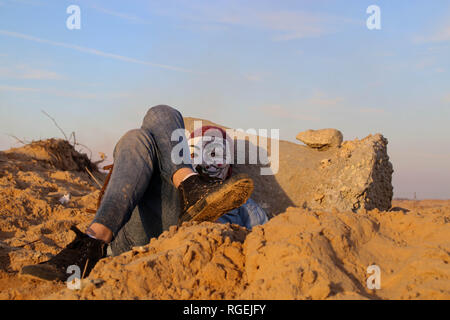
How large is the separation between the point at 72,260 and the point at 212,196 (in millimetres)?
743

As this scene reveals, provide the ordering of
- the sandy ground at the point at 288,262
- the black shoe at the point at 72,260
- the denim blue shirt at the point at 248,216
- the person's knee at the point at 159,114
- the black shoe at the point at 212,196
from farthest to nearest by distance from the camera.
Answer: the denim blue shirt at the point at 248,216
the person's knee at the point at 159,114
the black shoe at the point at 212,196
the black shoe at the point at 72,260
the sandy ground at the point at 288,262

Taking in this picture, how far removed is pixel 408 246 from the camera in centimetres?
164

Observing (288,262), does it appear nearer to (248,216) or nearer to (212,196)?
(212,196)

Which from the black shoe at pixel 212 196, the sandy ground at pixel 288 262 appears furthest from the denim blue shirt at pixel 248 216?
the sandy ground at pixel 288 262

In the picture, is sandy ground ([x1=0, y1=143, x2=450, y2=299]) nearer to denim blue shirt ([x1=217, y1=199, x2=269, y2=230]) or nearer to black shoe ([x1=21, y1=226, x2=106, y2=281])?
black shoe ([x1=21, y1=226, x2=106, y2=281])

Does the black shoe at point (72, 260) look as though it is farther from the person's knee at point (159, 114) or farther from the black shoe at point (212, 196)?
the person's knee at point (159, 114)

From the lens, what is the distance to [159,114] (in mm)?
2523

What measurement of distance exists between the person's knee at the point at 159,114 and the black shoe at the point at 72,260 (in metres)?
0.83

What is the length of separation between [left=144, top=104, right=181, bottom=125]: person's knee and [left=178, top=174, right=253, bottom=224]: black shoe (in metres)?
0.49

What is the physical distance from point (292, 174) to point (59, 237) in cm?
219

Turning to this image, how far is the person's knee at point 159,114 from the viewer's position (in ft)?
8.23

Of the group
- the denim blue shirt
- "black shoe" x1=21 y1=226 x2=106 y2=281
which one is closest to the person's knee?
"black shoe" x1=21 y1=226 x2=106 y2=281
